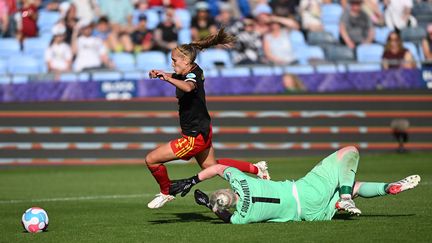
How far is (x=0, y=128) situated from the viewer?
21766 millimetres

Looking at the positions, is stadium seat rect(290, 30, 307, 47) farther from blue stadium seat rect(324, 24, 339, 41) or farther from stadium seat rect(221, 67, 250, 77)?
stadium seat rect(221, 67, 250, 77)

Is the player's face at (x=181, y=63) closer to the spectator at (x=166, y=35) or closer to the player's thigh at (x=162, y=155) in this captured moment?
the player's thigh at (x=162, y=155)

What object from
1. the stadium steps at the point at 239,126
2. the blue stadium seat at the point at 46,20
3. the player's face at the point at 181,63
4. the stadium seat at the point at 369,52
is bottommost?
A: the stadium steps at the point at 239,126

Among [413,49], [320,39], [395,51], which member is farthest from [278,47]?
[413,49]

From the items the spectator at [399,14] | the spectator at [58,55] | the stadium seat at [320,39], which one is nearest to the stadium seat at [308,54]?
the stadium seat at [320,39]

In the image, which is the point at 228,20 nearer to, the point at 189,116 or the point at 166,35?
the point at 166,35

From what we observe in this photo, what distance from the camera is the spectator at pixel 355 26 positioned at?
23688 millimetres

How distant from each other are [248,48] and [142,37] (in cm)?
261

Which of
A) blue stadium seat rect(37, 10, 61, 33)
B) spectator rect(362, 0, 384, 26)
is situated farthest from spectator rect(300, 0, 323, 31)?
blue stadium seat rect(37, 10, 61, 33)

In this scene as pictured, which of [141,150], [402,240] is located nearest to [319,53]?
[141,150]

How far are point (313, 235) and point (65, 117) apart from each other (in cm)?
1338

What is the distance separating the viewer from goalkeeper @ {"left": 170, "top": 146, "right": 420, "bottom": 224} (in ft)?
33.3

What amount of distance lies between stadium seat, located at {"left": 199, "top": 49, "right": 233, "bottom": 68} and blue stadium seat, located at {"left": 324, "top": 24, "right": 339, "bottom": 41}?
110 inches

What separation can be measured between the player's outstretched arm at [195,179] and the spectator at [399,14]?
46.7 ft
